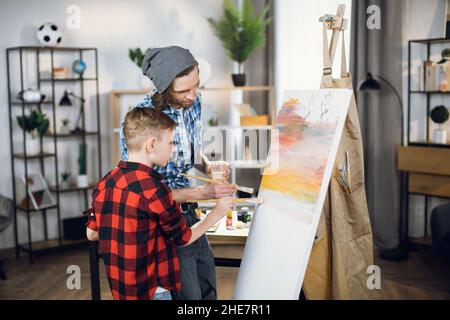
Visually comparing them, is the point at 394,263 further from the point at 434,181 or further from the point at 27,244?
the point at 27,244

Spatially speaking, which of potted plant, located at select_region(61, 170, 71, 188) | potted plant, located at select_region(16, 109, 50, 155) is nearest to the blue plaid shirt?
potted plant, located at select_region(16, 109, 50, 155)

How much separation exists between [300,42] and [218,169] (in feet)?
9.42

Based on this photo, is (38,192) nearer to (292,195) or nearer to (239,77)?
(239,77)

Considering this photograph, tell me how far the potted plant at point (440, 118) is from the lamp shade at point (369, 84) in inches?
18.5

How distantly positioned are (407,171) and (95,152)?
2.68m

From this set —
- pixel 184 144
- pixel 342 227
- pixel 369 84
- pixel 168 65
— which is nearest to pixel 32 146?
pixel 369 84

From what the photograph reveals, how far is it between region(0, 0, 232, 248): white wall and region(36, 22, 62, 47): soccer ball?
0.62 ft

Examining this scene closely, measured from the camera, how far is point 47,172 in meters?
4.82

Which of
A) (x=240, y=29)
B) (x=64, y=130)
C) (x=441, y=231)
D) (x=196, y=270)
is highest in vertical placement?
(x=240, y=29)

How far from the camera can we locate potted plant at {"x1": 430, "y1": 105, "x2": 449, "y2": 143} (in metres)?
4.18

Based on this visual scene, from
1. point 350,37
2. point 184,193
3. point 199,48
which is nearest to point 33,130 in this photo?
point 199,48

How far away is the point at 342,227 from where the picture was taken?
2.22m

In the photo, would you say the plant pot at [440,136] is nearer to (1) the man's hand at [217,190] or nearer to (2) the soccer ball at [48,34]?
(1) the man's hand at [217,190]

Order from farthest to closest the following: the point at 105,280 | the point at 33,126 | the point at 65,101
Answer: the point at 65,101
the point at 33,126
the point at 105,280
